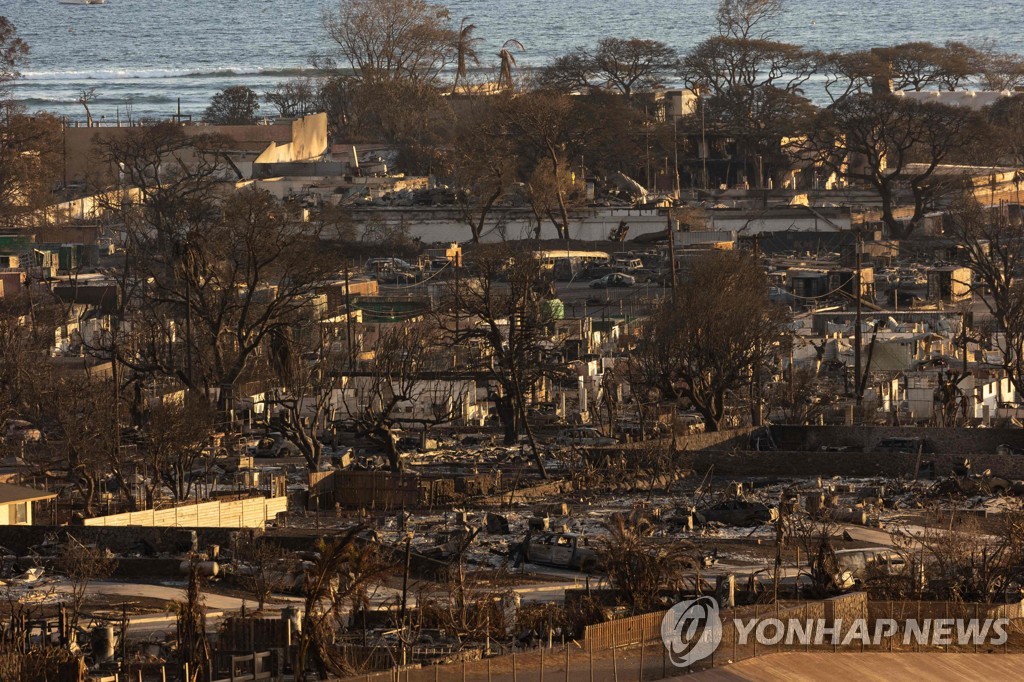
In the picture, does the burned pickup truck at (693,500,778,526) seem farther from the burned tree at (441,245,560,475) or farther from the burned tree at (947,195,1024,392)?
the burned tree at (947,195,1024,392)

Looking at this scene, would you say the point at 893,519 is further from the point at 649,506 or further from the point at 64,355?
the point at 64,355

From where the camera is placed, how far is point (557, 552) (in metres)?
16.3

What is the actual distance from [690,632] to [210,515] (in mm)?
5936

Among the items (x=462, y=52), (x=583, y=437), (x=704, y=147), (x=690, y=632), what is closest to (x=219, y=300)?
(x=583, y=437)

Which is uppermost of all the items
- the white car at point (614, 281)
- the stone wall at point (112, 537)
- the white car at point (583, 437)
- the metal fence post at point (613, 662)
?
the metal fence post at point (613, 662)

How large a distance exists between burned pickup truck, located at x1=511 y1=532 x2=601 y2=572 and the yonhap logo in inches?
101

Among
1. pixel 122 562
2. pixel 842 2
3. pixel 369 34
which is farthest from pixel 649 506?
pixel 842 2

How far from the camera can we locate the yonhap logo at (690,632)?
494 inches

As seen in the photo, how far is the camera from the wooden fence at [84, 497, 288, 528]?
17453 millimetres

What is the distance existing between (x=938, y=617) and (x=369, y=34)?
52147 millimetres

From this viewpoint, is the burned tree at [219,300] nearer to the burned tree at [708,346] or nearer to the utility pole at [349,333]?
the utility pole at [349,333]

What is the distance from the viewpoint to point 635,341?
1078 inches

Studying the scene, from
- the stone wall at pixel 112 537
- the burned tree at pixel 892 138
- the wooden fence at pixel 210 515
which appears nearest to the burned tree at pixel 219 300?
the wooden fence at pixel 210 515

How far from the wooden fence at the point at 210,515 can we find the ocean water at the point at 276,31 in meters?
64.6
